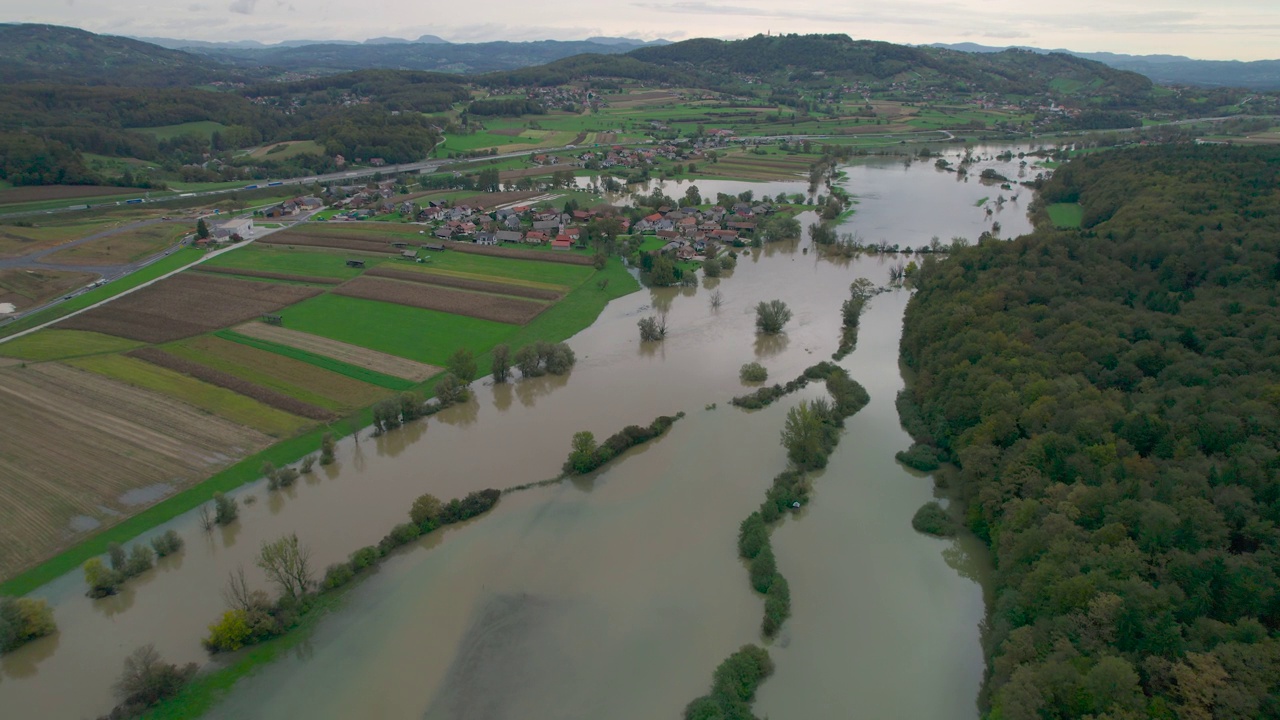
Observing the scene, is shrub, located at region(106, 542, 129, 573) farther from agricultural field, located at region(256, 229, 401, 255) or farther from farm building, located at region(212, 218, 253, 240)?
farm building, located at region(212, 218, 253, 240)

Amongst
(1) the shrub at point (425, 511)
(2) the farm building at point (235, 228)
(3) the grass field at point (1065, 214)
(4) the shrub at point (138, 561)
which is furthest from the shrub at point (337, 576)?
(3) the grass field at point (1065, 214)

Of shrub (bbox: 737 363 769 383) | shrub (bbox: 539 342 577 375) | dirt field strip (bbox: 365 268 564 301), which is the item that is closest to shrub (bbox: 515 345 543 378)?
shrub (bbox: 539 342 577 375)

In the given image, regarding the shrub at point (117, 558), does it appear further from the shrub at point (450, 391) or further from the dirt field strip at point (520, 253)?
the dirt field strip at point (520, 253)

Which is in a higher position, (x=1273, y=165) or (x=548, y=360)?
(x=1273, y=165)

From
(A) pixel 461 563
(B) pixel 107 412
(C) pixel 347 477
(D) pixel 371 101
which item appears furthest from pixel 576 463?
(D) pixel 371 101

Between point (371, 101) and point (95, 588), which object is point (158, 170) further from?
point (95, 588)
